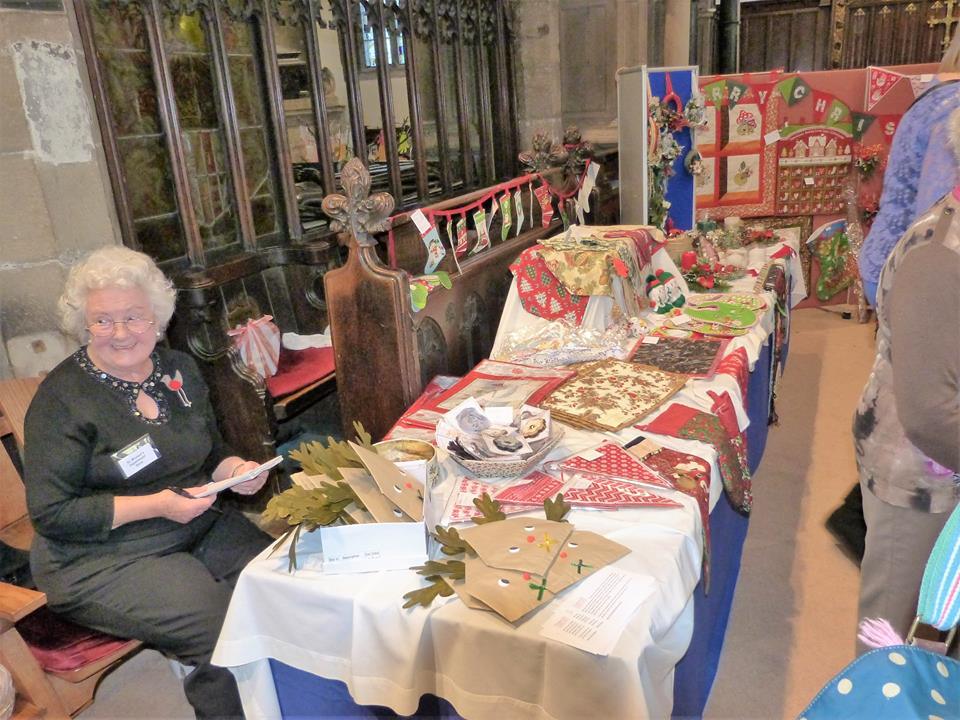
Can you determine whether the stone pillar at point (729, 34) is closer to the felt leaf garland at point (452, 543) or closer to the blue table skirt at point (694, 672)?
the blue table skirt at point (694, 672)

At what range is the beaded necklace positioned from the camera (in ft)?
6.14

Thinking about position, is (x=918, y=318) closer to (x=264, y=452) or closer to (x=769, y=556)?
(x=769, y=556)

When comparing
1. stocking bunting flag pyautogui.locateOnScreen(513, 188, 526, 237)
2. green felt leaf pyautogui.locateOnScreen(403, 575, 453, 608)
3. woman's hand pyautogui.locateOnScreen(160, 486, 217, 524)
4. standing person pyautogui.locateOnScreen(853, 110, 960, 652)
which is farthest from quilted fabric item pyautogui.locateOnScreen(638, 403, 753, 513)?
stocking bunting flag pyautogui.locateOnScreen(513, 188, 526, 237)

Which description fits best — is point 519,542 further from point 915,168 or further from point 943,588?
point 915,168

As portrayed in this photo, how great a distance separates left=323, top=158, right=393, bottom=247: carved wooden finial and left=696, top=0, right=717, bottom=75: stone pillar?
670 cm

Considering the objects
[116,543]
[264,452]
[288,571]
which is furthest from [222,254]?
[288,571]

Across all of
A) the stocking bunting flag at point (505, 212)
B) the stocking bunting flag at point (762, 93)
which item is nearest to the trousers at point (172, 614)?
the stocking bunting flag at point (505, 212)

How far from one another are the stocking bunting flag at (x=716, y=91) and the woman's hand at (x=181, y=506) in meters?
4.79

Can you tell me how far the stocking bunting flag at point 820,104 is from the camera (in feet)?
17.1

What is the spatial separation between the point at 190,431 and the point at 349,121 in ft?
8.15

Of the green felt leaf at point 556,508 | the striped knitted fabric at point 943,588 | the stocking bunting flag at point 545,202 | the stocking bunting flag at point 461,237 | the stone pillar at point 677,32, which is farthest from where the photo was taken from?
the stone pillar at point 677,32

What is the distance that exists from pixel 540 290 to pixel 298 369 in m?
1.19

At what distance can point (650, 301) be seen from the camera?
303 cm

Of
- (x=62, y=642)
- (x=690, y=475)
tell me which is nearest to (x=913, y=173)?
(x=690, y=475)
